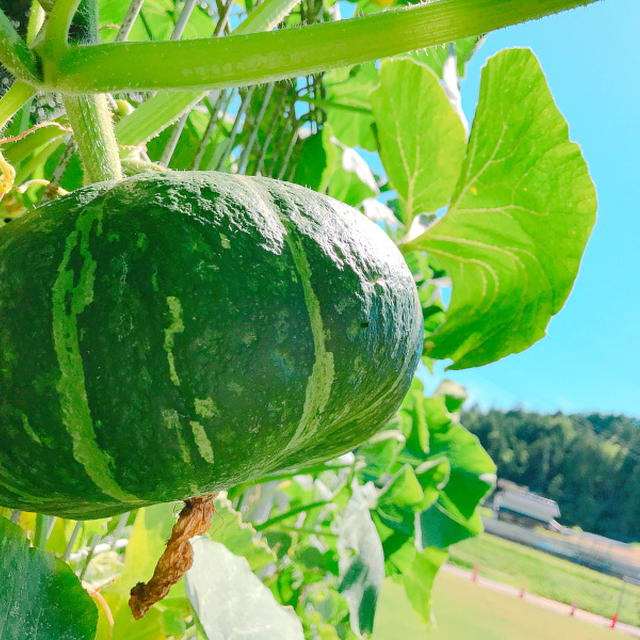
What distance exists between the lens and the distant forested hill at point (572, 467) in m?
27.9

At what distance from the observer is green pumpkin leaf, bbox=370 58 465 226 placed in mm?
696

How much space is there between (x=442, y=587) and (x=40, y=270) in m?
13.7

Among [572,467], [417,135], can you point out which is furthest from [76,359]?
[572,467]

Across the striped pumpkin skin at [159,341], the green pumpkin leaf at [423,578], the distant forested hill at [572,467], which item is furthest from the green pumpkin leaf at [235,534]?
the distant forested hill at [572,467]

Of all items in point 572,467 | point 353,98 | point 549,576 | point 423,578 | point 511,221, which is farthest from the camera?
point 572,467

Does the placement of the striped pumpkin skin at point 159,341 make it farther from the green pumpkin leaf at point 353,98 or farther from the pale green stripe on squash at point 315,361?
the green pumpkin leaf at point 353,98

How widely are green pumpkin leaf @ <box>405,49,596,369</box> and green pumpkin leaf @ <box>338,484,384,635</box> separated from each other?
414mm

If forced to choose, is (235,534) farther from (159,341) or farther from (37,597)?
(159,341)

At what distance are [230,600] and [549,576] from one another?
2005cm

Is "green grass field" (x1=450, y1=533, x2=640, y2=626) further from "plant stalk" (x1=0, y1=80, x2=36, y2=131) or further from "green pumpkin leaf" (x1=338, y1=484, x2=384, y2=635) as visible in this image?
"plant stalk" (x1=0, y1=80, x2=36, y2=131)

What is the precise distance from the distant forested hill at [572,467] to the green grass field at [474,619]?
602 inches

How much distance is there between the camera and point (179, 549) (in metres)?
0.39

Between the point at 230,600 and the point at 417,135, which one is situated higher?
the point at 417,135

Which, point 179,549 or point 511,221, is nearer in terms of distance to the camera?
point 179,549
